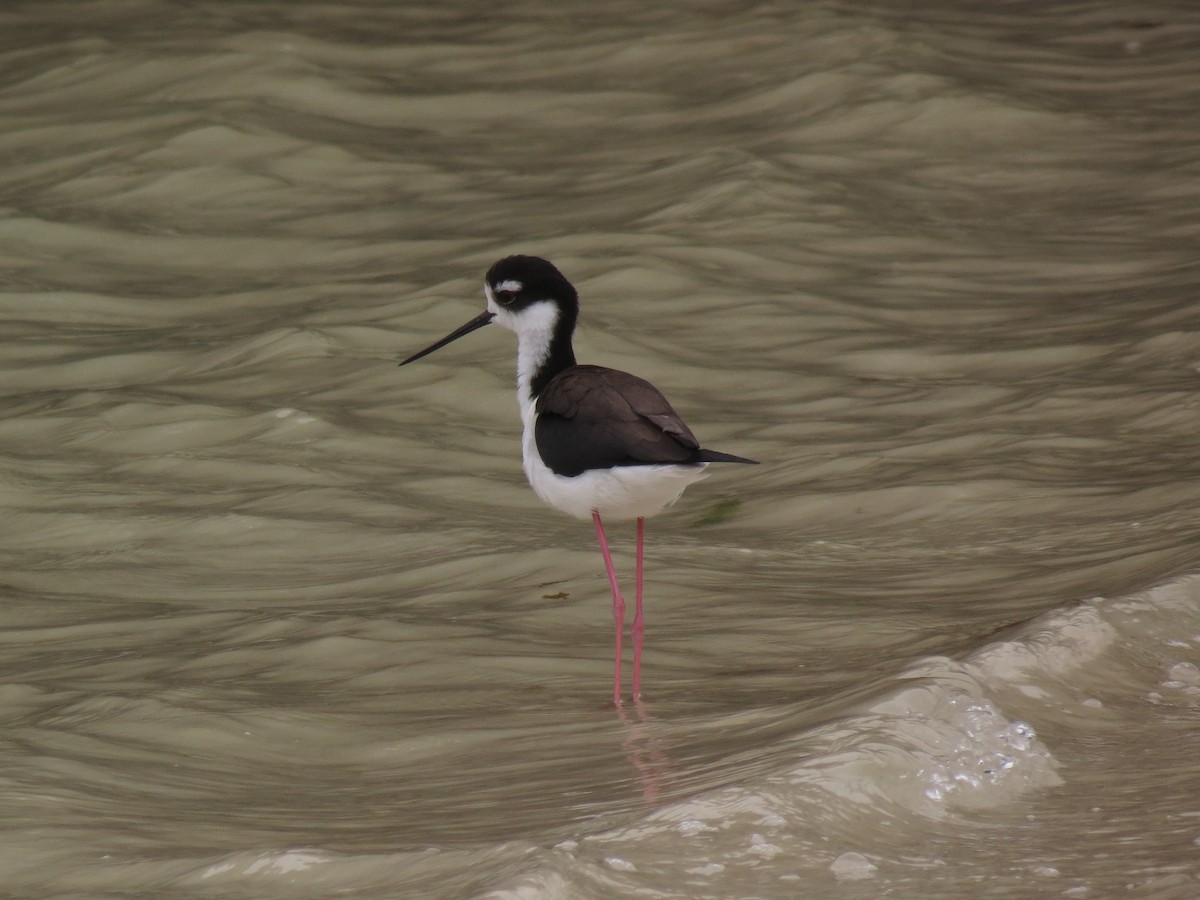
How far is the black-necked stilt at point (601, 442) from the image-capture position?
4.67 meters

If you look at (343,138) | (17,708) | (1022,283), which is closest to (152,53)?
(343,138)

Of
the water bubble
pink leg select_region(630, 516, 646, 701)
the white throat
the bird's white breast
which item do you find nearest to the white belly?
the bird's white breast

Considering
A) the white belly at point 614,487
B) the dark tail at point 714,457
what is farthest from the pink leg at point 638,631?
the dark tail at point 714,457

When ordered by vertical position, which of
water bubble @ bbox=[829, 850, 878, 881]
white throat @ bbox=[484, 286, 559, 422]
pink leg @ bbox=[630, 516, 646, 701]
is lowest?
pink leg @ bbox=[630, 516, 646, 701]

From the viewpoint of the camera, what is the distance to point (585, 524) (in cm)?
663

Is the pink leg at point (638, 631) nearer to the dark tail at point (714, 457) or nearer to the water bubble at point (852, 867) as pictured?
the dark tail at point (714, 457)

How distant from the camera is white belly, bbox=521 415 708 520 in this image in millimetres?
Answer: 4681

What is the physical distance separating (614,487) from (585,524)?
185cm

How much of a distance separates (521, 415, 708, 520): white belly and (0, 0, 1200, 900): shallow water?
48 centimetres

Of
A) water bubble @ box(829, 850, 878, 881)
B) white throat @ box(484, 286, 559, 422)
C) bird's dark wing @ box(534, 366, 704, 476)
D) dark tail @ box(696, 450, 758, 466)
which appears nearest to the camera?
water bubble @ box(829, 850, 878, 881)

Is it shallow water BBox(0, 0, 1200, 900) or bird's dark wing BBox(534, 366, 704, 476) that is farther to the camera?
bird's dark wing BBox(534, 366, 704, 476)

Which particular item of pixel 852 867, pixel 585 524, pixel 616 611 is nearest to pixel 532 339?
A: pixel 616 611

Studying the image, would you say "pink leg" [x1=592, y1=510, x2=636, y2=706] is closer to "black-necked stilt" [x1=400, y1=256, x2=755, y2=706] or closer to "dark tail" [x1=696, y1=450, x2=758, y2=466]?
"black-necked stilt" [x1=400, y1=256, x2=755, y2=706]

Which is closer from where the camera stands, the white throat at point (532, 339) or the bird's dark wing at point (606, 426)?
the bird's dark wing at point (606, 426)
